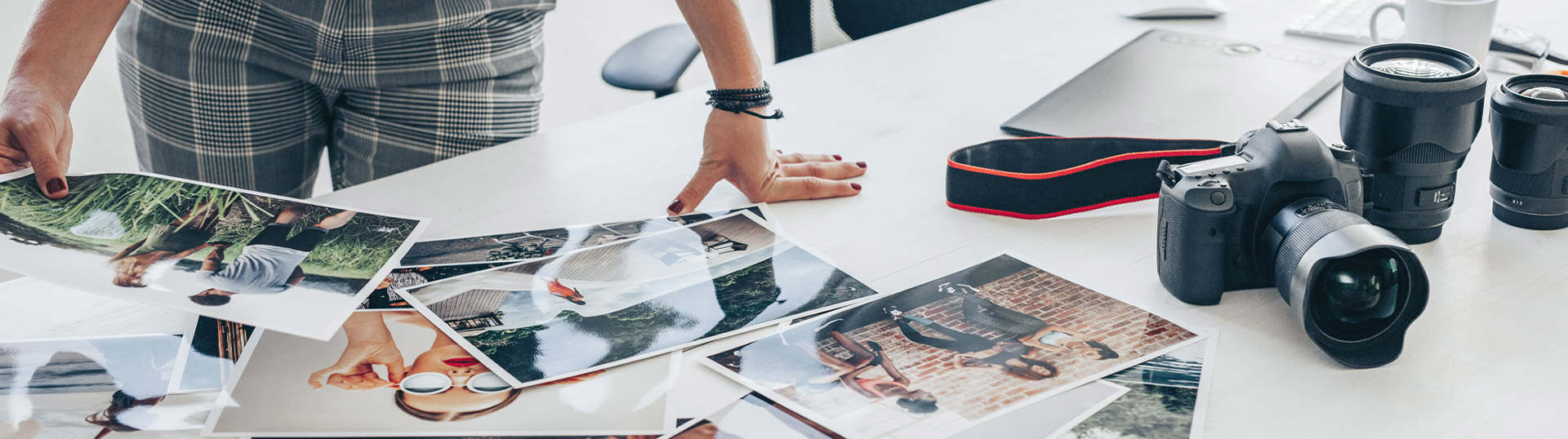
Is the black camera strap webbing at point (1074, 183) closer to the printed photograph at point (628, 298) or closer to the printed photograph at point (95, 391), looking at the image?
the printed photograph at point (628, 298)

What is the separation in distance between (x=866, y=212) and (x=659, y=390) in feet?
0.99

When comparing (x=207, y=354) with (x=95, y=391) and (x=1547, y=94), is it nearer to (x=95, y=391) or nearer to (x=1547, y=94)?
(x=95, y=391)

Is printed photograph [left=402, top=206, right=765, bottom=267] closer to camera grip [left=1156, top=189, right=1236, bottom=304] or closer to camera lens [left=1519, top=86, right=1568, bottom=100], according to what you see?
camera grip [left=1156, top=189, right=1236, bottom=304]

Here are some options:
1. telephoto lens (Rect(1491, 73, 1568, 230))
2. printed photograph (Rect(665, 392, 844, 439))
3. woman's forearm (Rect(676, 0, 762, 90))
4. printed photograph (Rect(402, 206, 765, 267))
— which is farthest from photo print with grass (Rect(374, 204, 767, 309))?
telephoto lens (Rect(1491, 73, 1568, 230))

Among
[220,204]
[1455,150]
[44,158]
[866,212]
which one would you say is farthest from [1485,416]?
[44,158]

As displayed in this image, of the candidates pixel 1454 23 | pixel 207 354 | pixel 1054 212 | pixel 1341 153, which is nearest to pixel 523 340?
pixel 207 354

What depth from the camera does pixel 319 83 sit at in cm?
103

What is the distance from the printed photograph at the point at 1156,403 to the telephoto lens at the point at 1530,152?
0.31m

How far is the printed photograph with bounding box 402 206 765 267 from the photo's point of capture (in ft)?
2.56

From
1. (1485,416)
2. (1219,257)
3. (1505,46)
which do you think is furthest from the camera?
Answer: (1505,46)

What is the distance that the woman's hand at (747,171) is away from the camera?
872 millimetres

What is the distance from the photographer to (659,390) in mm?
607

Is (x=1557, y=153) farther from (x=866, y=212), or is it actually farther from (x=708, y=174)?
(x=708, y=174)

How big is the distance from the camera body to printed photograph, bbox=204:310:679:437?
1.09 ft
